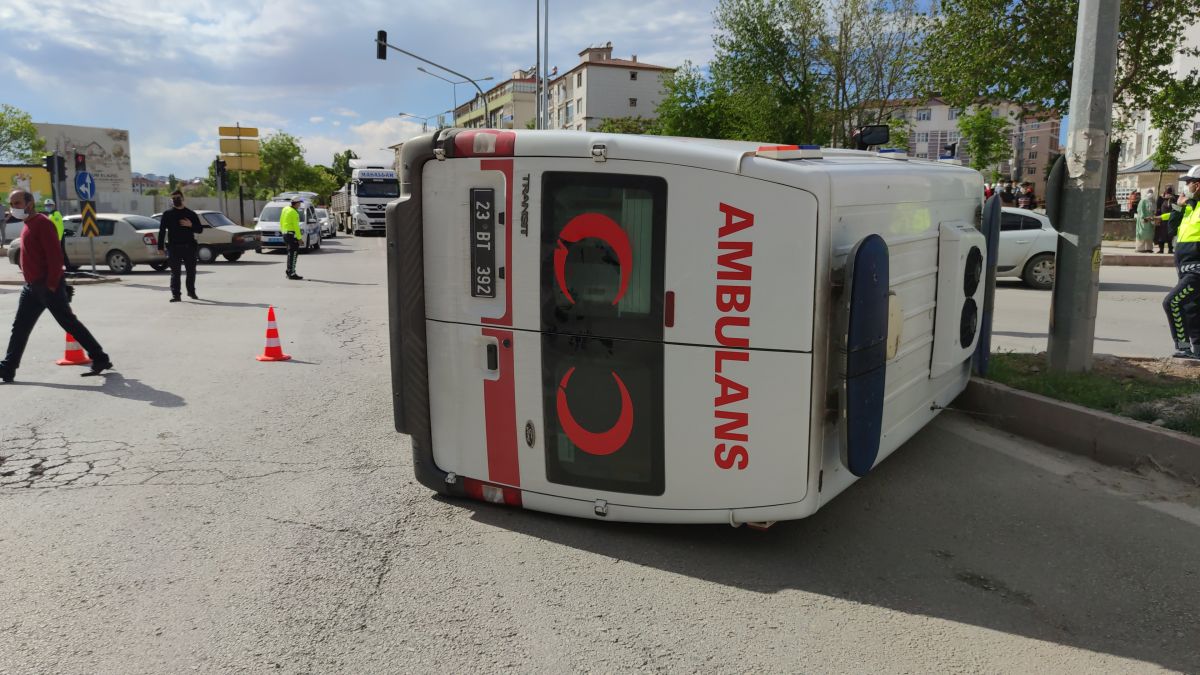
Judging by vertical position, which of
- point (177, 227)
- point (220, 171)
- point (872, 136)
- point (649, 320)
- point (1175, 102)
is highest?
point (1175, 102)

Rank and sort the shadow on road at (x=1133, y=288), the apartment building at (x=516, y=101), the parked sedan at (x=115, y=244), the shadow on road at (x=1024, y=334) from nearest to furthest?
the shadow on road at (x=1024, y=334) → the shadow on road at (x=1133, y=288) → the parked sedan at (x=115, y=244) → the apartment building at (x=516, y=101)

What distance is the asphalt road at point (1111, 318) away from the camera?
9523mm

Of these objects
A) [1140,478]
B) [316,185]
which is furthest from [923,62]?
[316,185]

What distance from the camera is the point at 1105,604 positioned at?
3.62 metres

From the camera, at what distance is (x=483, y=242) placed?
4.38 metres

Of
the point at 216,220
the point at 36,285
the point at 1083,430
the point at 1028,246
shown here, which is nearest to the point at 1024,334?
the point at 1083,430

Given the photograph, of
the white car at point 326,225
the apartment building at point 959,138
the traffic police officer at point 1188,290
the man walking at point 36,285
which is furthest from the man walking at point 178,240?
the apartment building at point 959,138

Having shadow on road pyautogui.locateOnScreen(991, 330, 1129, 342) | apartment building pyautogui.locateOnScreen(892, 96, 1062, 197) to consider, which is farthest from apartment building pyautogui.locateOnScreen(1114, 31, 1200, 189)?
shadow on road pyautogui.locateOnScreen(991, 330, 1129, 342)

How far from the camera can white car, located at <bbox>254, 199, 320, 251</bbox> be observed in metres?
29.7

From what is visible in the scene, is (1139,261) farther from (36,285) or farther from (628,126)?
(628,126)

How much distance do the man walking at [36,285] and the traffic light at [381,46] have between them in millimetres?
26245

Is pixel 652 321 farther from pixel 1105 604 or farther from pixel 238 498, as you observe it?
pixel 238 498

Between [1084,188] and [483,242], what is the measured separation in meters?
4.90

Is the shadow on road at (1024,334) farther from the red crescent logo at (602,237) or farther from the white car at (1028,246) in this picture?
the red crescent logo at (602,237)
